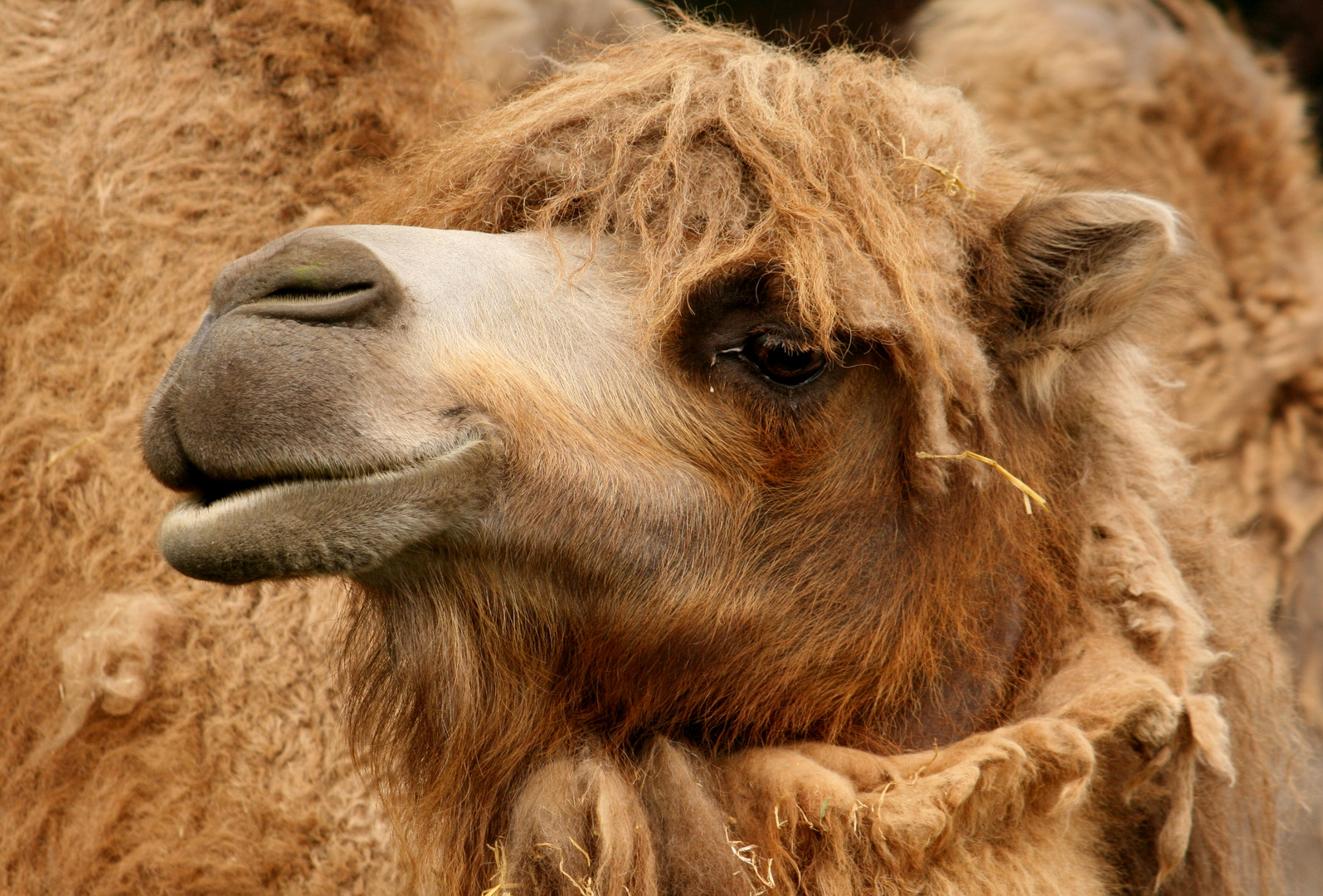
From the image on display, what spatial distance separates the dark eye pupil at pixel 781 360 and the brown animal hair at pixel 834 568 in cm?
5

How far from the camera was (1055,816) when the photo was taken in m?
2.30

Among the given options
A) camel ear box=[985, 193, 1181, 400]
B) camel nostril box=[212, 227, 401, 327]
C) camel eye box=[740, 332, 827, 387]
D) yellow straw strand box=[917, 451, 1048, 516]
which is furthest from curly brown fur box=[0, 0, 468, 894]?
camel ear box=[985, 193, 1181, 400]

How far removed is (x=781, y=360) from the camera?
2234 millimetres

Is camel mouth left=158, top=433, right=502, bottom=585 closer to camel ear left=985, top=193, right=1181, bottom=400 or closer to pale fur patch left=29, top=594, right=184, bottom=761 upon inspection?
pale fur patch left=29, top=594, right=184, bottom=761

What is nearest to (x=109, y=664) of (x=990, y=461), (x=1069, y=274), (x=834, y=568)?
(x=834, y=568)

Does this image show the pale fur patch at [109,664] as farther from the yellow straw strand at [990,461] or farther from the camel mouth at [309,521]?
the yellow straw strand at [990,461]

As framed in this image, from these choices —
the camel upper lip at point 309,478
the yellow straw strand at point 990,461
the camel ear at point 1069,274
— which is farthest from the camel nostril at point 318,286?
the camel ear at point 1069,274

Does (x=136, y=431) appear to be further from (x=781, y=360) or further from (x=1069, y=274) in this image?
(x=1069, y=274)

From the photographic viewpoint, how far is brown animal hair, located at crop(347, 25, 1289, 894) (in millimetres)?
2188

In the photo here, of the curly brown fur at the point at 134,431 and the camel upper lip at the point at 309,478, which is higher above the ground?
the camel upper lip at the point at 309,478

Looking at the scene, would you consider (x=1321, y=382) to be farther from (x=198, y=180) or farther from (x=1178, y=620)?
(x=198, y=180)

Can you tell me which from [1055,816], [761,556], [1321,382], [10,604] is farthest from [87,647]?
[1321,382]

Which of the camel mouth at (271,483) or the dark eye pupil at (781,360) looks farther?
the dark eye pupil at (781,360)

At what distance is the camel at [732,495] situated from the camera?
77.8 inches
